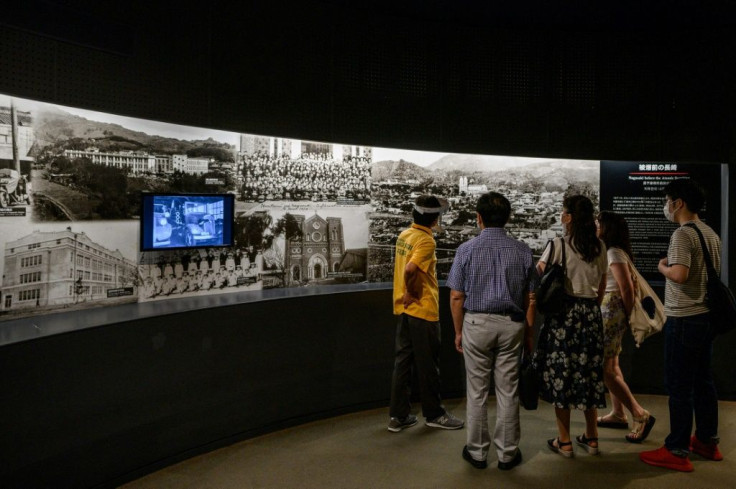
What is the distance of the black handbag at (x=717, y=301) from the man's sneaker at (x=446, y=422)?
1.82m

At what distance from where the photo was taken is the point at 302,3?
4453mm

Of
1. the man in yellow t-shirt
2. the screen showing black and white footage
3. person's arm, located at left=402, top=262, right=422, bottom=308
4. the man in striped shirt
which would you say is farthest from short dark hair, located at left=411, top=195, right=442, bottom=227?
the man in striped shirt

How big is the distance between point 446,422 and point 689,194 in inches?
89.3

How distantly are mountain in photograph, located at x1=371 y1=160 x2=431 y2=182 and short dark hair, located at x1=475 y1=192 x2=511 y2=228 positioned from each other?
1611mm

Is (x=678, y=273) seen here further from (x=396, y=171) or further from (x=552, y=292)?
(x=396, y=171)

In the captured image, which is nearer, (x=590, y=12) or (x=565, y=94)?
(x=590, y=12)

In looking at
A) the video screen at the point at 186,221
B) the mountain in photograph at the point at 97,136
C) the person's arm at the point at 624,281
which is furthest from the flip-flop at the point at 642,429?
the mountain in photograph at the point at 97,136

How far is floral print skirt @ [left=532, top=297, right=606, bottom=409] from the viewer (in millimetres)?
3535

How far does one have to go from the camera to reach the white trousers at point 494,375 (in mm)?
3410

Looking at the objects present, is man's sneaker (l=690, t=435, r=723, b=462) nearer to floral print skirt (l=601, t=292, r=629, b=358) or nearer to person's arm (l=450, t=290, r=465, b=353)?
floral print skirt (l=601, t=292, r=629, b=358)

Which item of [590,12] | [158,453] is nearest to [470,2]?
[590,12]

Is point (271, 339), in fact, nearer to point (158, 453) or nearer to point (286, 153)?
point (158, 453)

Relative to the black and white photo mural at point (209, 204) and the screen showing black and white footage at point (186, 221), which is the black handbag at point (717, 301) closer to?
the black and white photo mural at point (209, 204)

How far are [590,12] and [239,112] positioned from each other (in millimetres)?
3027
